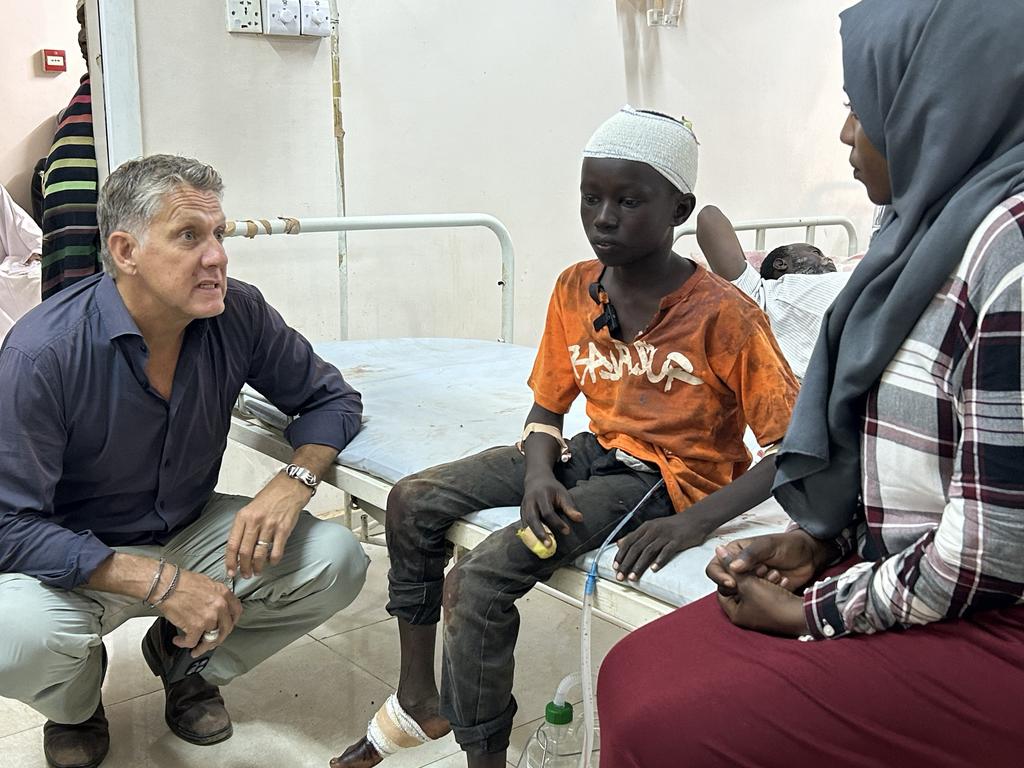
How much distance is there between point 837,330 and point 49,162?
249 centimetres

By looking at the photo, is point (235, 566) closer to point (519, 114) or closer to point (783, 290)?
point (783, 290)

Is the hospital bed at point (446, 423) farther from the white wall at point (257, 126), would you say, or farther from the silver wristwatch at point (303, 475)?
the white wall at point (257, 126)

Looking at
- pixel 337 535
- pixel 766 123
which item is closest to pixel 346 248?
pixel 337 535

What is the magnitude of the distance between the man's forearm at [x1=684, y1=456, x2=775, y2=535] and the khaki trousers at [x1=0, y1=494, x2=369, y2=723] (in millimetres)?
881

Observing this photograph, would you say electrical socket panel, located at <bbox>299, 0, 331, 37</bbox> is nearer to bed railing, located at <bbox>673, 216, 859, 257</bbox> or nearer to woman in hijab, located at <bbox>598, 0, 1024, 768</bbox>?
bed railing, located at <bbox>673, 216, 859, 257</bbox>

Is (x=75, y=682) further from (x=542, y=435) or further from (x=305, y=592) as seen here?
(x=542, y=435)

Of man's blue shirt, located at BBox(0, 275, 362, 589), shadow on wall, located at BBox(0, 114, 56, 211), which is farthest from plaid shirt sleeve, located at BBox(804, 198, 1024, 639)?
shadow on wall, located at BBox(0, 114, 56, 211)

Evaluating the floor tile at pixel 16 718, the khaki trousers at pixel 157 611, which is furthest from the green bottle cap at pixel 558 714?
the floor tile at pixel 16 718

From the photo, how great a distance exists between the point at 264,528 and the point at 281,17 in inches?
69.4

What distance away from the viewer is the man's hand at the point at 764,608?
1.24 m

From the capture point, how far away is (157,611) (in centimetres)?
198

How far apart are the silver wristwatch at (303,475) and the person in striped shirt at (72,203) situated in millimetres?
1098

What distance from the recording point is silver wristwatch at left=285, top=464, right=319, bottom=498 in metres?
2.12

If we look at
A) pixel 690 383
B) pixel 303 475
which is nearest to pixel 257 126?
pixel 303 475
